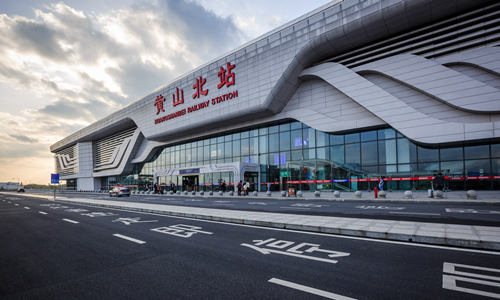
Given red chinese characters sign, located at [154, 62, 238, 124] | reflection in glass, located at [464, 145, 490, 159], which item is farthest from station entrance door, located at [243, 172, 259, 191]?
reflection in glass, located at [464, 145, 490, 159]

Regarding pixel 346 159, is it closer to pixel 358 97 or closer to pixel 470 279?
pixel 358 97

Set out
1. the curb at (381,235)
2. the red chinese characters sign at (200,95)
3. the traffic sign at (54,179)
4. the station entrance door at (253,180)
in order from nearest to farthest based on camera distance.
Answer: the curb at (381,235)
the traffic sign at (54,179)
the station entrance door at (253,180)
the red chinese characters sign at (200,95)

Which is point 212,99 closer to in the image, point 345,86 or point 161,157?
point 345,86

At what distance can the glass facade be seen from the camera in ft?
76.9

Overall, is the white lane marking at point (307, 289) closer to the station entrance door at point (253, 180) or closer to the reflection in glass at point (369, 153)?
the reflection in glass at point (369, 153)

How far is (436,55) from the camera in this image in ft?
81.2

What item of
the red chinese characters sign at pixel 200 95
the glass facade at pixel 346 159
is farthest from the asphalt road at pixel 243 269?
the red chinese characters sign at pixel 200 95

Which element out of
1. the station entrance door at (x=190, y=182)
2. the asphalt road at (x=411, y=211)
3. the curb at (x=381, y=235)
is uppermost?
the curb at (x=381, y=235)

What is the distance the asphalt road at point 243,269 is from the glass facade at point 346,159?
71.7ft

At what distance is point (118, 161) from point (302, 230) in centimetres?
6477

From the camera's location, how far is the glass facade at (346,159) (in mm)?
23438

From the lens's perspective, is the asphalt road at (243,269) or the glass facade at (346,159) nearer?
the asphalt road at (243,269)

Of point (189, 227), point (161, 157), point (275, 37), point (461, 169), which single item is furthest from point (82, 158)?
point (461, 169)

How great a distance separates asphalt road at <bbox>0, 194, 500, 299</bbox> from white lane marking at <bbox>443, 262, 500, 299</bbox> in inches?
0.5
